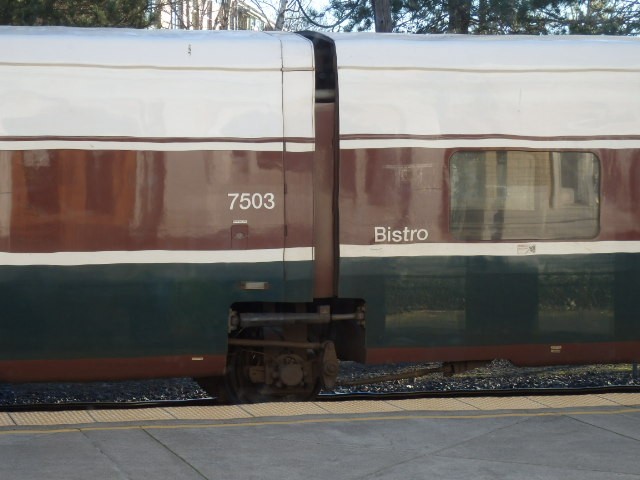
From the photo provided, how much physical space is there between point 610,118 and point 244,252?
3337 mm

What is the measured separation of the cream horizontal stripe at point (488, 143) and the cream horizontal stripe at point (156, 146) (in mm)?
463

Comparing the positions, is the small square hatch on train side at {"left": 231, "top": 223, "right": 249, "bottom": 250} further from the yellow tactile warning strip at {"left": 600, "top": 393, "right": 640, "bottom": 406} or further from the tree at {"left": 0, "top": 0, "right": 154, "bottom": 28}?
the tree at {"left": 0, "top": 0, "right": 154, "bottom": 28}

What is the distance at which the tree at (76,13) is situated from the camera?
49.4 ft

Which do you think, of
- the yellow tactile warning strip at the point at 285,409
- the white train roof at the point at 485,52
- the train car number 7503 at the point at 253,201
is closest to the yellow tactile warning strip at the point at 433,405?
the yellow tactile warning strip at the point at 285,409

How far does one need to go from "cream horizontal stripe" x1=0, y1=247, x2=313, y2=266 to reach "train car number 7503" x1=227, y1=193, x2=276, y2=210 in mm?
348

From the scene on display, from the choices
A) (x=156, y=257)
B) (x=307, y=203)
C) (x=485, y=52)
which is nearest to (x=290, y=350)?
(x=307, y=203)

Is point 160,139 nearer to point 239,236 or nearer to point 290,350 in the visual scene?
point 239,236

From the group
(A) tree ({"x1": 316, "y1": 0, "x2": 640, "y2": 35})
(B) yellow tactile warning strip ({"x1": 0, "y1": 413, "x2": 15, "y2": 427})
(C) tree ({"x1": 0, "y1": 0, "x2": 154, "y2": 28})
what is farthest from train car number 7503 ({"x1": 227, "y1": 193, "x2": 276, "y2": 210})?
(A) tree ({"x1": 316, "y1": 0, "x2": 640, "y2": 35})

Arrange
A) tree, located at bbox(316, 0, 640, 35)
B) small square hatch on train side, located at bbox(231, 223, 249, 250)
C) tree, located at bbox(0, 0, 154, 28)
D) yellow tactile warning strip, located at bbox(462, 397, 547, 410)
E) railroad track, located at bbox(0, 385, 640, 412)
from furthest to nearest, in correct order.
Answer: tree, located at bbox(316, 0, 640, 35) → tree, located at bbox(0, 0, 154, 28) → railroad track, located at bbox(0, 385, 640, 412) → small square hatch on train side, located at bbox(231, 223, 249, 250) → yellow tactile warning strip, located at bbox(462, 397, 547, 410)

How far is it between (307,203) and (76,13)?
952 centimetres

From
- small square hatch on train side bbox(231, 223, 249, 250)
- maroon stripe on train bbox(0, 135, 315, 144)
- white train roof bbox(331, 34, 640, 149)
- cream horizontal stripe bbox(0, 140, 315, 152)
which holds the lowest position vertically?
small square hatch on train side bbox(231, 223, 249, 250)

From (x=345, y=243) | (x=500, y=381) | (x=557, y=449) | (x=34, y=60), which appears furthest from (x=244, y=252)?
(x=500, y=381)

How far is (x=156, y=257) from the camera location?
790 centimetres

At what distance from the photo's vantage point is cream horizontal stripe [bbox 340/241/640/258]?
8.17 meters
